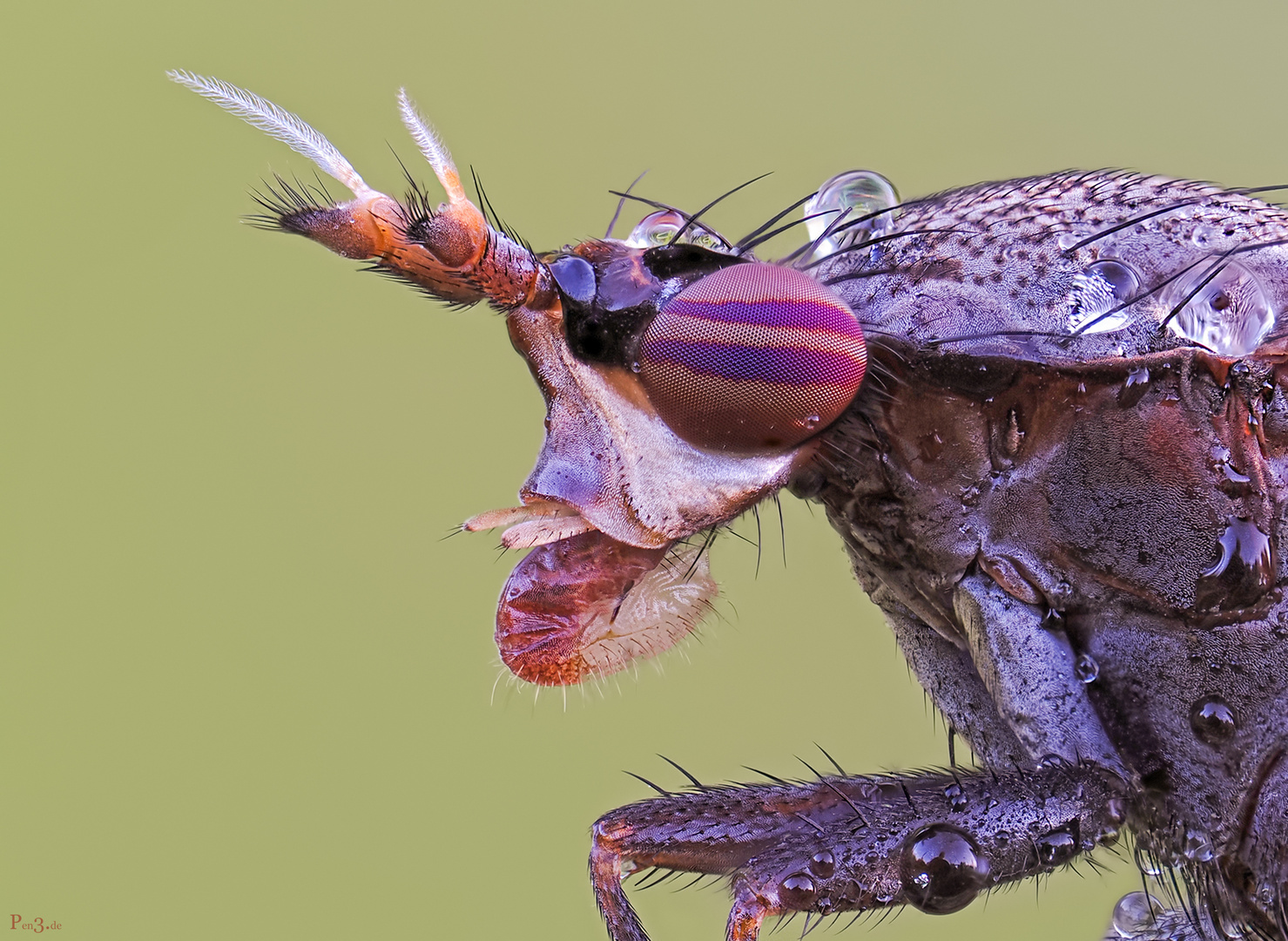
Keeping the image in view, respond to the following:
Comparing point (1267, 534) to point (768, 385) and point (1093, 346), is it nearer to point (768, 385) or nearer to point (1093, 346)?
point (1093, 346)

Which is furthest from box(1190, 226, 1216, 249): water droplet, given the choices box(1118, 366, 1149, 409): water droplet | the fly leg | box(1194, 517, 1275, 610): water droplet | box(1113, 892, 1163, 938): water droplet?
box(1113, 892, 1163, 938): water droplet

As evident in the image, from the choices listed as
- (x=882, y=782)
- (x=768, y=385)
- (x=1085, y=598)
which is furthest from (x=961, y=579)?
(x=768, y=385)

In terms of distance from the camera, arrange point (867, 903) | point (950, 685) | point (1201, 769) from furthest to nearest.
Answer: point (950, 685) < point (1201, 769) < point (867, 903)

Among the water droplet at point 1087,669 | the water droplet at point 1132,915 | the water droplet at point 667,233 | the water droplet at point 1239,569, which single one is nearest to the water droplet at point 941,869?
the water droplet at point 1087,669

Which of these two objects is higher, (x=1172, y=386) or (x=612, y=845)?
(x=1172, y=386)

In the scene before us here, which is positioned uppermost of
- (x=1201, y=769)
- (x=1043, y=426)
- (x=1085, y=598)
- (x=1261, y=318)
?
(x=1261, y=318)

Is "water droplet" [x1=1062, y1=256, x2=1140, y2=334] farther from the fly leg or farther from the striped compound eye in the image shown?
the fly leg

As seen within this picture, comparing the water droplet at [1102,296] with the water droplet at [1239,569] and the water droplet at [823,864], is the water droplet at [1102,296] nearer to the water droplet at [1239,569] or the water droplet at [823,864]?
the water droplet at [1239,569]
